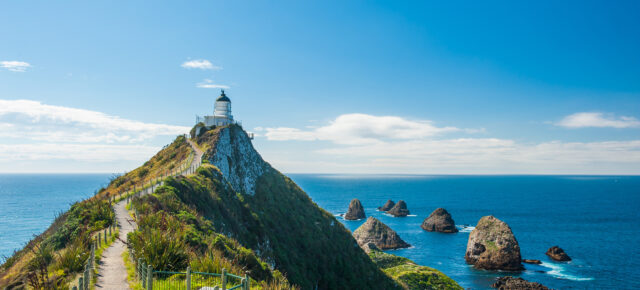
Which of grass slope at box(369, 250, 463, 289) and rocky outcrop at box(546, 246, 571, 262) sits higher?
grass slope at box(369, 250, 463, 289)

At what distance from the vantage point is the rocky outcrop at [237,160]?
45406mm

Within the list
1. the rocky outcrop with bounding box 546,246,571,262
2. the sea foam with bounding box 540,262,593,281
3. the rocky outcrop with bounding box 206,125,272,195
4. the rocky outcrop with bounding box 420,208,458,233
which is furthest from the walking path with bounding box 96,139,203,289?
the rocky outcrop with bounding box 420,208,458,233

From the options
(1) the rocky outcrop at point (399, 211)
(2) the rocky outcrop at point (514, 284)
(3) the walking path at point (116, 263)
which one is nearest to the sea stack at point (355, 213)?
(1) the rocky outcrop at point (399, 211)

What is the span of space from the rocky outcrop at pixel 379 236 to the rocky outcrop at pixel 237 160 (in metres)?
34.9

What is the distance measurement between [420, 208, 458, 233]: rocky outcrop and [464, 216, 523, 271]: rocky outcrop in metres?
31.1

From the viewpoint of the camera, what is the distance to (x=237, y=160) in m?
51.2

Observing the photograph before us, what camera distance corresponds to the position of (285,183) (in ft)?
187

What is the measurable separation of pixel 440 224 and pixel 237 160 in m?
73.5

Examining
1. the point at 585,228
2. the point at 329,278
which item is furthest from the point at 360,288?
the point at 585,228

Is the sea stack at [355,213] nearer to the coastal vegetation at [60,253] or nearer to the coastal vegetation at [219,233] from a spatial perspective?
the coastal vegetation at [219,233]

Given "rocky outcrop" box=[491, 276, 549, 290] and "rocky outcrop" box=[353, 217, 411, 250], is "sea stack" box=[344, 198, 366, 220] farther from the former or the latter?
"rocky outcrop" box=[491, 276, 549, 290]

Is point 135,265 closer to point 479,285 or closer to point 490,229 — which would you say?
point 479,285

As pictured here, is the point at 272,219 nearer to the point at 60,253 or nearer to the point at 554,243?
the point at 60,253

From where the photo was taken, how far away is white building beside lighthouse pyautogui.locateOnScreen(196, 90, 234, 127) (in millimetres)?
60969
